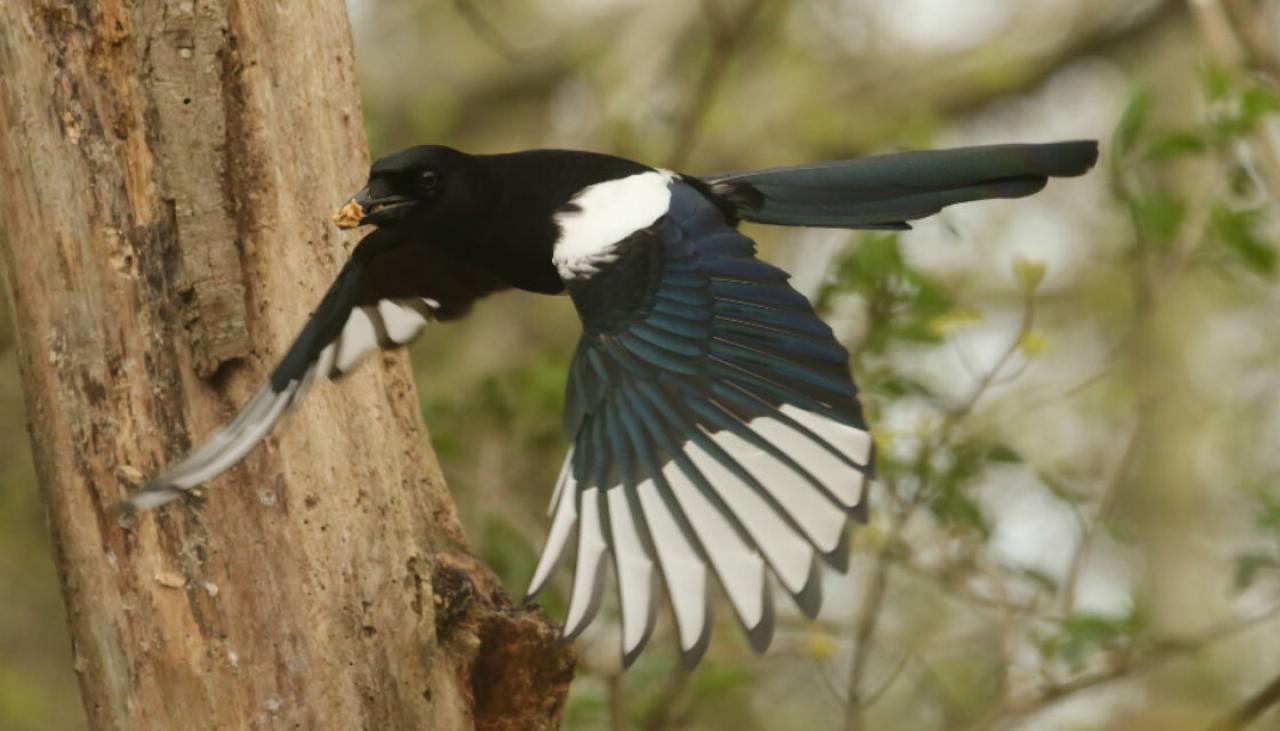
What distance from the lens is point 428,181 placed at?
213 centimetres

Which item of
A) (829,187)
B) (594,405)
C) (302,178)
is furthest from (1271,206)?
(302,178)

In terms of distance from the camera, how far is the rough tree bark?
1.75 meters

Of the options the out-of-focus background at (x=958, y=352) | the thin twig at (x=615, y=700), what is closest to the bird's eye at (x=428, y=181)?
the out-of-focus background at (x=958, y=352)

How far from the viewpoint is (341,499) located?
1.82m

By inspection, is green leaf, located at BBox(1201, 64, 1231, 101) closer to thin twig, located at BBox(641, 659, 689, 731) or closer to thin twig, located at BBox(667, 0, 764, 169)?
thin twig, located at BBox(667, 0, 764, 169)

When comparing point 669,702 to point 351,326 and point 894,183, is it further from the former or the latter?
point 351,326

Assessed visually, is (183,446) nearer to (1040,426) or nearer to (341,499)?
(341,499)

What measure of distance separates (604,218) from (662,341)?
256mm

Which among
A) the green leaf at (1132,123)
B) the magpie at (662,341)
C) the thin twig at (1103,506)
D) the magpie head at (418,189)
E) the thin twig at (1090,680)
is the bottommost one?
the thin twig at (1090,680)

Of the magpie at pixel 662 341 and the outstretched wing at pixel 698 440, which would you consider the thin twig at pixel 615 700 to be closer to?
the magpie at pixel 662 341

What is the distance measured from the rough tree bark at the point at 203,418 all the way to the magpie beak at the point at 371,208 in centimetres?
5

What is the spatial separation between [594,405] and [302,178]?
0.45 metres

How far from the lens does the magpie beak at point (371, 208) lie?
1.95 m

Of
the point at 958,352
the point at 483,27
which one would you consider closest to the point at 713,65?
the point at 483,27
